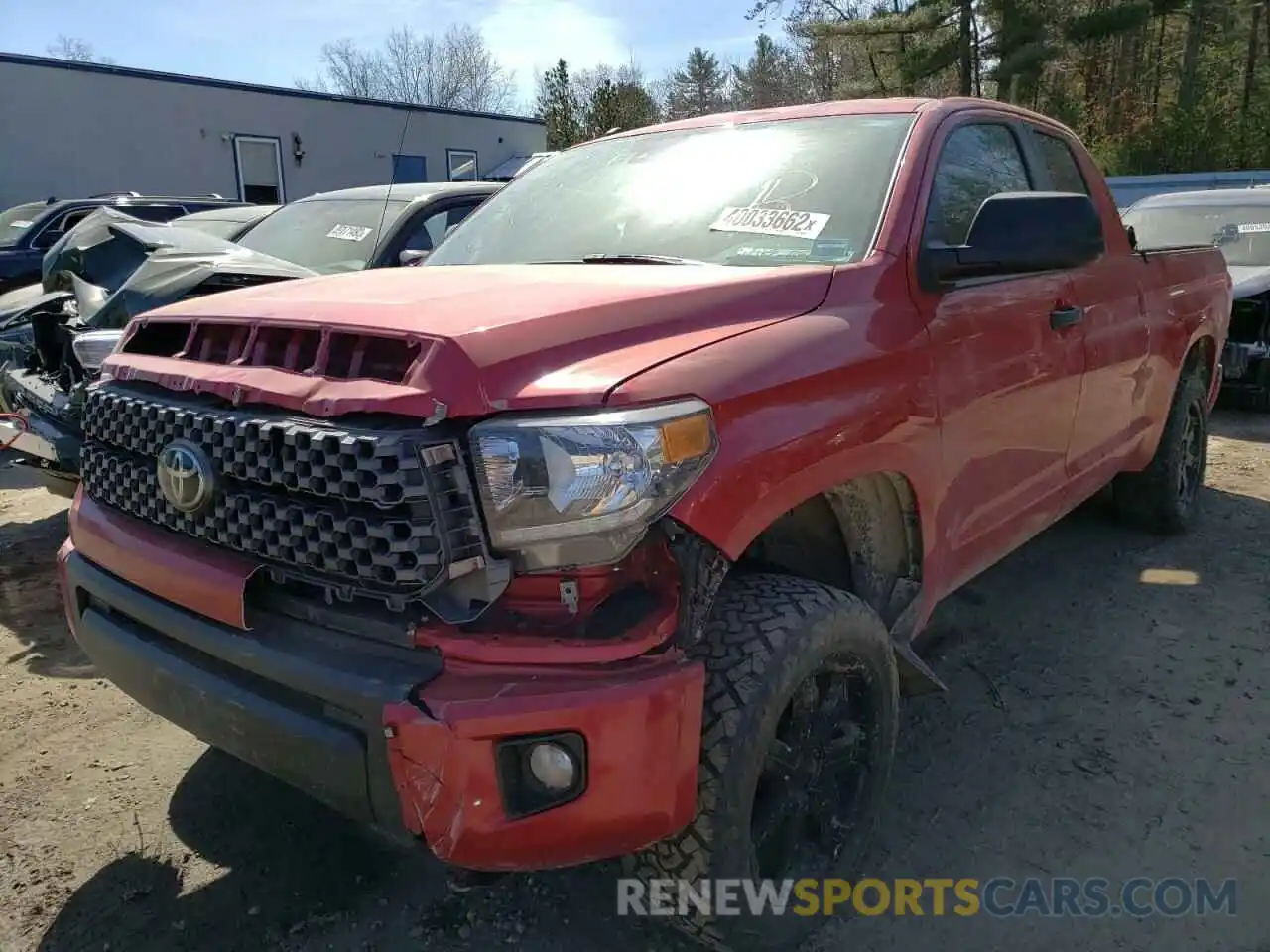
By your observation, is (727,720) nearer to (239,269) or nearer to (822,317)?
(822,317)

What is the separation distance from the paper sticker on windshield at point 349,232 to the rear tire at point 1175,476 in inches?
175

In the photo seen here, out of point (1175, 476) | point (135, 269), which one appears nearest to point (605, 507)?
point (1175, 476)

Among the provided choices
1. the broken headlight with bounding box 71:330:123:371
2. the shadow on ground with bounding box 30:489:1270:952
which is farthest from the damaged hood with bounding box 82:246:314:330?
the shadow on ground with bounding box 30:489:1270:952

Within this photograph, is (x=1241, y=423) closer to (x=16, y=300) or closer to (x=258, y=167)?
(x=16, y=300)

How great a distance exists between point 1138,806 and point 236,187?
2023 cm

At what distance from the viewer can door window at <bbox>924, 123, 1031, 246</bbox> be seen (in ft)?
9.39

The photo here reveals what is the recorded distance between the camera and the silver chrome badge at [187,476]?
6.69ft

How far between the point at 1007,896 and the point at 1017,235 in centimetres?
168

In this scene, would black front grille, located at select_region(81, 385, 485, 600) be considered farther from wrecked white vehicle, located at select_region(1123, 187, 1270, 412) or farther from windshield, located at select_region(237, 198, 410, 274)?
wrecked white vehicle, located at select_region(1123, 187, 1270, 412)

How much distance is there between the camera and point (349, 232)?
6.14 metres

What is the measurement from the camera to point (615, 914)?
2.40 m

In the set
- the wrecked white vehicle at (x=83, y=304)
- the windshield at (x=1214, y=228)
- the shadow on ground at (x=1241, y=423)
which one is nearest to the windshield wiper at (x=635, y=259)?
the wrecked white vehicle at (x=83, y=304)

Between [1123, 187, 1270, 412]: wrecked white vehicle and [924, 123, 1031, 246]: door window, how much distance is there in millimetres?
4162

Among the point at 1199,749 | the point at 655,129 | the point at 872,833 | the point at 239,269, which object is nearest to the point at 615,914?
the point at 872,833
